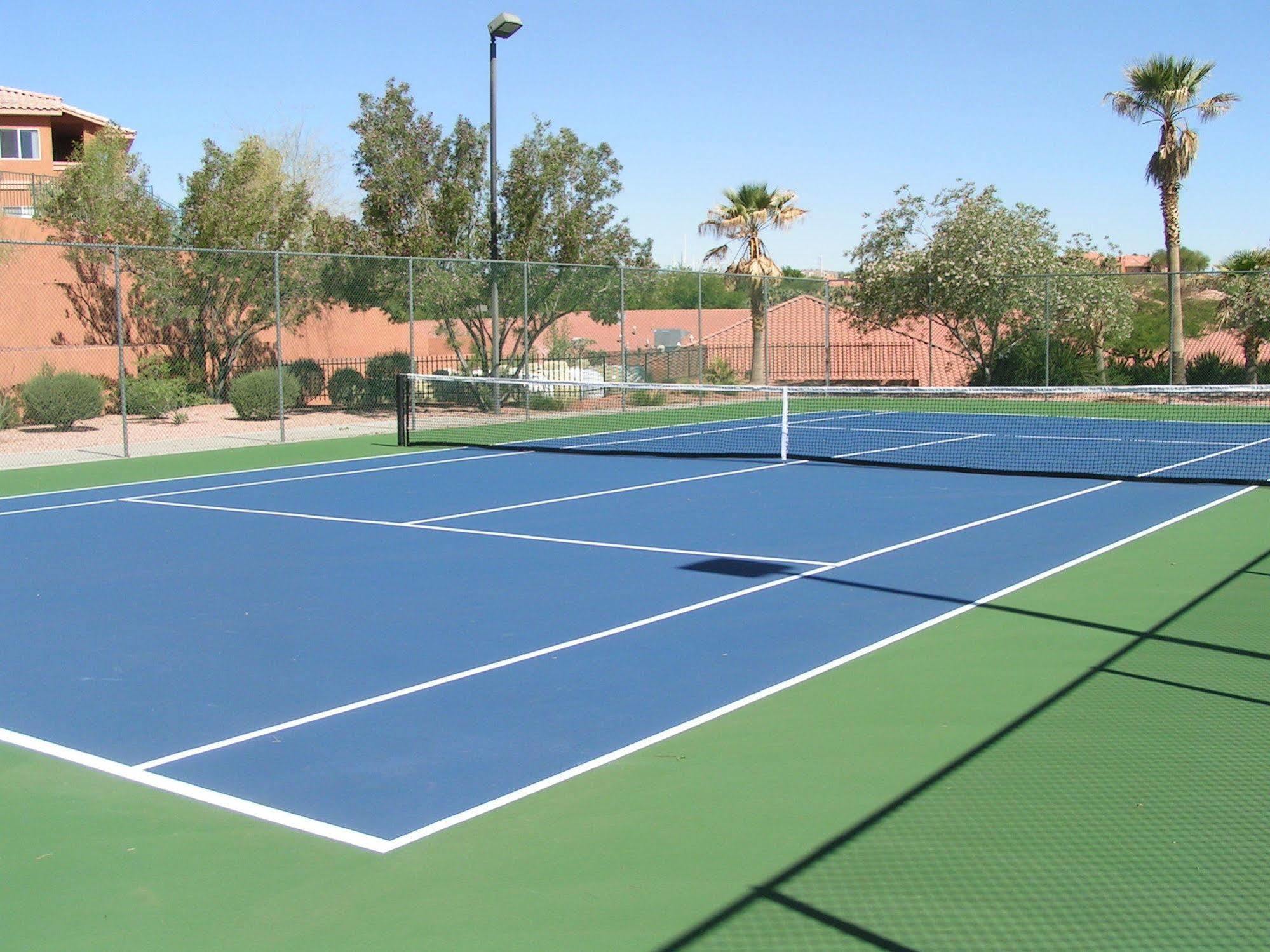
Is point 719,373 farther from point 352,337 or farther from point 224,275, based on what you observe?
point 224,275

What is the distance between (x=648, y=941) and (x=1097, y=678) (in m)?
4.00

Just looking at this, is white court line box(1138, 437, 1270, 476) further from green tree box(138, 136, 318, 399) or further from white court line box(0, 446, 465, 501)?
green tree box(138, 136, 318, 399)

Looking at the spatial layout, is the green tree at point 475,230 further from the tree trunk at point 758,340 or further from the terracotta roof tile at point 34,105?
the terracotta roof tile at point 34,105

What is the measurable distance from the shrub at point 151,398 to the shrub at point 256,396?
1.30 meters

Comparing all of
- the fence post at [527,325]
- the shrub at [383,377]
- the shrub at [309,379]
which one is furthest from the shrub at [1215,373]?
the shrub at [309,379]

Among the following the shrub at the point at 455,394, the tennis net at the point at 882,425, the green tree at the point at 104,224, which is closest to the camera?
the tennis net at the point at 882,425

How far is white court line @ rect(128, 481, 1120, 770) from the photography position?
6.40 metres

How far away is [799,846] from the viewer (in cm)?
506

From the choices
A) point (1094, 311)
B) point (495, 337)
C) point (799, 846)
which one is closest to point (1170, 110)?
point (1094, 311)

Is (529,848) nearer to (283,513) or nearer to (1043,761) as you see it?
(1043,761)

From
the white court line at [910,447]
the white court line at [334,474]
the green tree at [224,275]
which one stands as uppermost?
the green tree at [224,275]

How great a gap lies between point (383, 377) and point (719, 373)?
9.62 m

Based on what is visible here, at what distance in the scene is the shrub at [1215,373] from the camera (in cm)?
3141

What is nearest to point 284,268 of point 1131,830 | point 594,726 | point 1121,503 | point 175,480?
point 175,480
